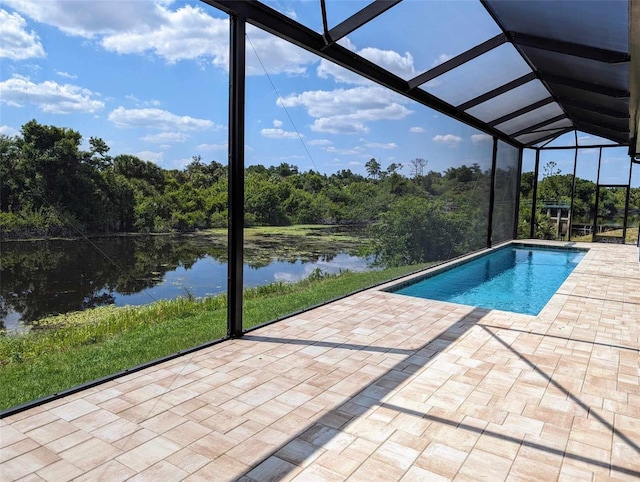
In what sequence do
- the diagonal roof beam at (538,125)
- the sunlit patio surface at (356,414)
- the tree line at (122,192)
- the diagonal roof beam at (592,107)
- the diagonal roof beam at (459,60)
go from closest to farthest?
1. the sunlit patio surface at (356,414)
2. the tree line at (122,192)
3. the diagonal roof beam at (459,60)
4. the diagonal roof beam at (592,107)
5. the diagonal roof beam at (538,125)

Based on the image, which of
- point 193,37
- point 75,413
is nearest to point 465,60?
point 193,37

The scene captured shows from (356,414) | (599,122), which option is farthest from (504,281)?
(356,414)

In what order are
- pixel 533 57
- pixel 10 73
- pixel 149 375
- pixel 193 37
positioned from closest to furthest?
pixel 10 73 → pixel 149 375 → pixel 193 37 → pixel 533 57

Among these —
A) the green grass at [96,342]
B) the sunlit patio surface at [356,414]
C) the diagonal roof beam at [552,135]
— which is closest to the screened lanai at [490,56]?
the green grass at [96,342]

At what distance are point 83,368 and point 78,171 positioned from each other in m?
1.40

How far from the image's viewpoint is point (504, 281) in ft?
27.0

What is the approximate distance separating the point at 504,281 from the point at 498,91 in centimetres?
340

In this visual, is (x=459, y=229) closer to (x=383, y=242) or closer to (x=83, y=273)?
(x=383, y=242)

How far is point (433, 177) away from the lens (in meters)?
11.9

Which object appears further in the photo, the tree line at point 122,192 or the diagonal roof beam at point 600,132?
the diagonal roof beam at point 600,132

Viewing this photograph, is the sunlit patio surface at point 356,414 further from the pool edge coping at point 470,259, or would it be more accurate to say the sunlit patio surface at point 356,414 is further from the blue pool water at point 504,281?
the blue pool water at point 504,281

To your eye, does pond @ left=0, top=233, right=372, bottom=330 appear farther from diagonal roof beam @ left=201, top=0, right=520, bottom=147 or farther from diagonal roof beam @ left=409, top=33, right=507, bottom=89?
diagonal roof beam @ left=409, top=33, right=507, bottom=89

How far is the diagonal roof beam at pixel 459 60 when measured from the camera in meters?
5.25

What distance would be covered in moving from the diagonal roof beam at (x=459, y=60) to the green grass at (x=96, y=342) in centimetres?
356
